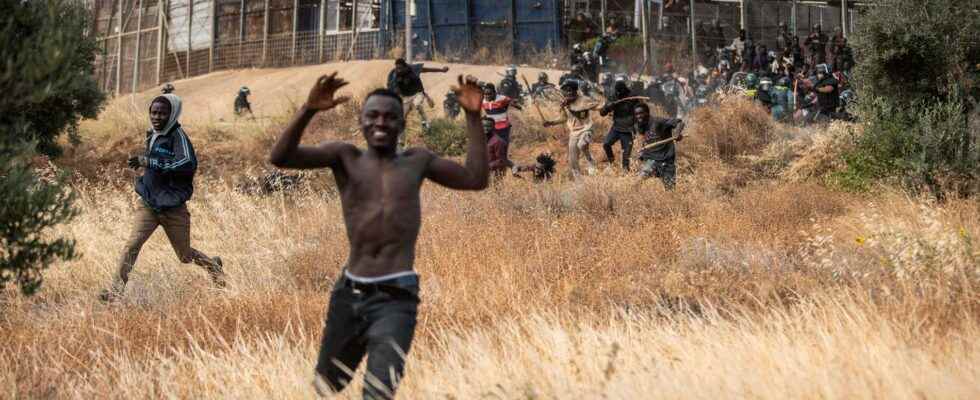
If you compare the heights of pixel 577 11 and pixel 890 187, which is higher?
pixel 577 11

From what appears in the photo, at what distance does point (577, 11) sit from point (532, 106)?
12.1 metres

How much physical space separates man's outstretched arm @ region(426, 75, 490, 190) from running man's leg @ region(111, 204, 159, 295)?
14.3 ft

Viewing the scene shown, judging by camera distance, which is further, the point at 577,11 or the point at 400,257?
the point at 577,11

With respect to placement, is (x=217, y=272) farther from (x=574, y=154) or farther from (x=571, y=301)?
(x=574, y=154)

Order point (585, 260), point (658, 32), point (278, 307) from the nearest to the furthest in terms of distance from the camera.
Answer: point (278, 307) → point (585, 260) → point (658, 32)

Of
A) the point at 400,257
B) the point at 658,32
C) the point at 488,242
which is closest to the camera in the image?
the point at 400,257

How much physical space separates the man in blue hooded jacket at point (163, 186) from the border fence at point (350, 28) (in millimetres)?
22746

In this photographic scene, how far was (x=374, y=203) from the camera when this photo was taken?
4.76m

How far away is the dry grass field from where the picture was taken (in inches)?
196

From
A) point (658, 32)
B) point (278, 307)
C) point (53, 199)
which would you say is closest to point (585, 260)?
point (278, 307)

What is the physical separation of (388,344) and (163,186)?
4.64 metres

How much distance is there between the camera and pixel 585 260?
372 inches

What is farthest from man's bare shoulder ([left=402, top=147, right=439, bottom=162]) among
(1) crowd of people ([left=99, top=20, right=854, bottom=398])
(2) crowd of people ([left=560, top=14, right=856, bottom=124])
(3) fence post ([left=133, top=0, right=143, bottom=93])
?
(3) fence post ([left=133, top=0, right=143, bottom=93])

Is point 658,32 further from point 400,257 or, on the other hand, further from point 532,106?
point 400,257
